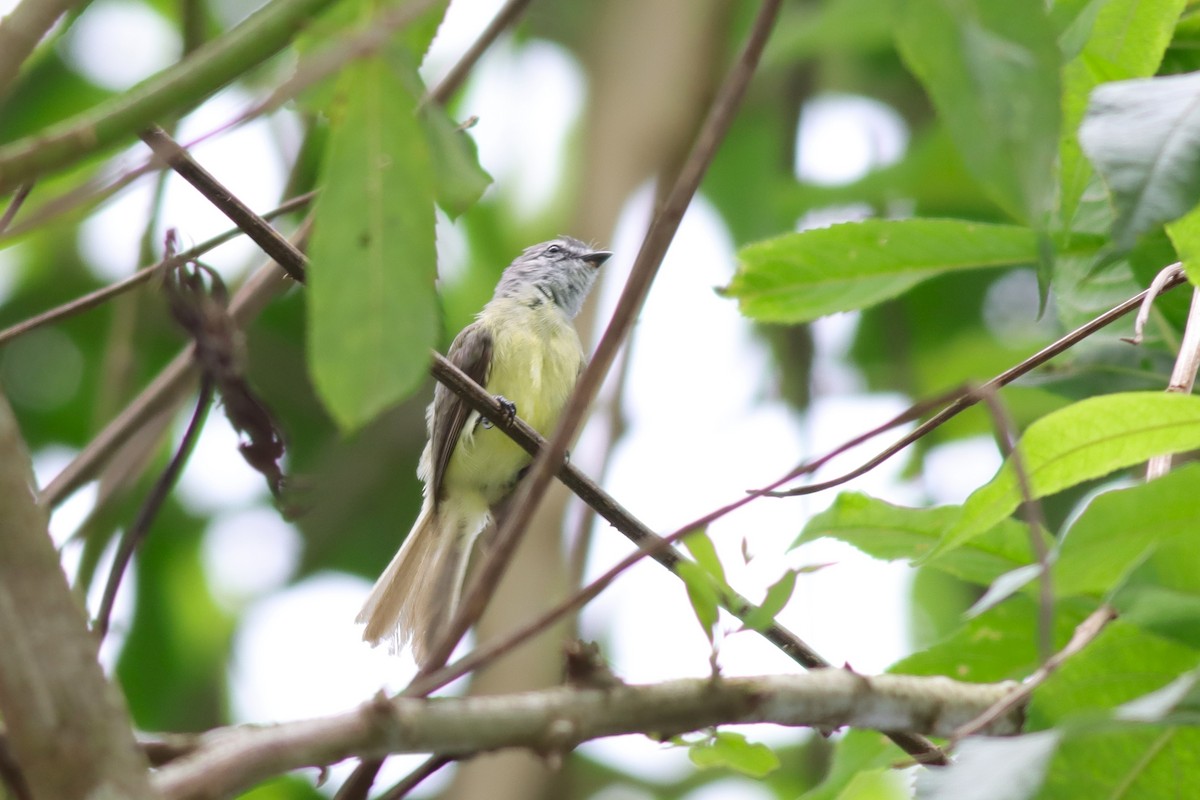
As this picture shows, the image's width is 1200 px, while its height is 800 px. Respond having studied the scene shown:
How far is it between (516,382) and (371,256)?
12.0 ft

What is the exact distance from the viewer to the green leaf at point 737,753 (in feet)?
5.61

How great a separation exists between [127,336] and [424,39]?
225cm

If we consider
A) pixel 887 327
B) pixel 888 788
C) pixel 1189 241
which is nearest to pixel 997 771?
pixel 1189 241

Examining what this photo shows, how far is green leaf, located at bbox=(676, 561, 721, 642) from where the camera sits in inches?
59.4

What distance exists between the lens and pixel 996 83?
4.00 feet

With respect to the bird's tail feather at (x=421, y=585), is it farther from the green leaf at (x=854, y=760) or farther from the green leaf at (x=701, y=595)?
the green leaf at (x=701, y=595)

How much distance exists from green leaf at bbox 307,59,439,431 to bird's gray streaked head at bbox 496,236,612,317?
4.11 m

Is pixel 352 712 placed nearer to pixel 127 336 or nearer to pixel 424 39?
pixel 424 39

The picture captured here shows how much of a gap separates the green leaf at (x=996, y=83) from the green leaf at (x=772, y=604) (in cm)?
53

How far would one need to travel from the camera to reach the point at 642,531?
201 centimetres

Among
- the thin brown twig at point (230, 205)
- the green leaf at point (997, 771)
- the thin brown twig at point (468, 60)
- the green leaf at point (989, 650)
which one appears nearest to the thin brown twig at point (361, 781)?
the green leaf at point (997, 771)

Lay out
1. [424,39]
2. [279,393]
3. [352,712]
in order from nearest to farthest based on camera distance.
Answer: [352,712] → [424,39] → [279,393]

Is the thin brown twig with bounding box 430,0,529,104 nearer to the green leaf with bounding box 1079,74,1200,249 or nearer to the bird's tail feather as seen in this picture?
the bird's tail feather

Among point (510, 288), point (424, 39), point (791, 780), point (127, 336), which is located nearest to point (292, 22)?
point (424, 39)
